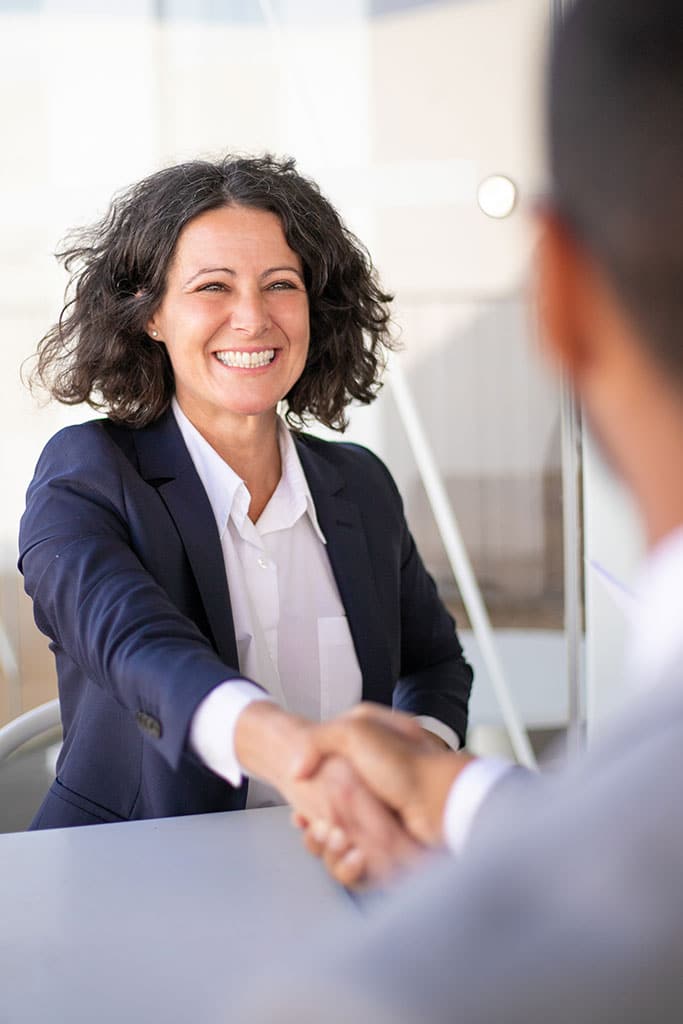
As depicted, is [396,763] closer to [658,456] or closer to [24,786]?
[658,456]

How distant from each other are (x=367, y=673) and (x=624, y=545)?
0.80m

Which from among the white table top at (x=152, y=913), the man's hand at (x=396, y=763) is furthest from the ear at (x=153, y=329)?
the man's hand at (x=396, y=763)

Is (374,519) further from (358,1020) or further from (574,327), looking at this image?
(358,1020)

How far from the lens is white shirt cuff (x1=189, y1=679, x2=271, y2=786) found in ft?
3.76

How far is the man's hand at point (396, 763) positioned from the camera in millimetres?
951

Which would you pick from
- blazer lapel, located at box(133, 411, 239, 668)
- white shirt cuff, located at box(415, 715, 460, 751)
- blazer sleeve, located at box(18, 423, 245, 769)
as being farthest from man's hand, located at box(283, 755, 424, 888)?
white shirt cuff, located at box(415, 715, 460, 751)

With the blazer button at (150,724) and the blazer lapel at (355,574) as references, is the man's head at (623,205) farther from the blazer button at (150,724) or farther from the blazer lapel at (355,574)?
the blazer lapel at (355,574)

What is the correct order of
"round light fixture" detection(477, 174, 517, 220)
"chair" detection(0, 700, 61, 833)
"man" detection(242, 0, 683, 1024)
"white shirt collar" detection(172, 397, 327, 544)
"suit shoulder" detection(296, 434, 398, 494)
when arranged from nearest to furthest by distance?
"man" detection(242, 0, 683, 1024)
"white shirt collar" detection(172, 397, 327, 544)
"suit shoulder" detection(296, 434, 398, 494)
"round light fixture" detection(477, 174, 517, 220)
"chair" detection(0, 700, 61, 833)

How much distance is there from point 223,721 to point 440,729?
59cm

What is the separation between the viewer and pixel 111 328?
1794 mm

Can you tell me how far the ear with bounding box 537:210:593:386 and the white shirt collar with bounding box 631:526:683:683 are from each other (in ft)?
0.26

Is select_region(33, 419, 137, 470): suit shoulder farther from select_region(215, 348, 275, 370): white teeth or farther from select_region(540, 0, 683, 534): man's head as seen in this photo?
select_region(540, 0, 683, 534): man's head

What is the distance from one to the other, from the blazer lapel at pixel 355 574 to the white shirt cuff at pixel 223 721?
52 cm

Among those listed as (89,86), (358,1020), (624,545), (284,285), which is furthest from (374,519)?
(89,86)
